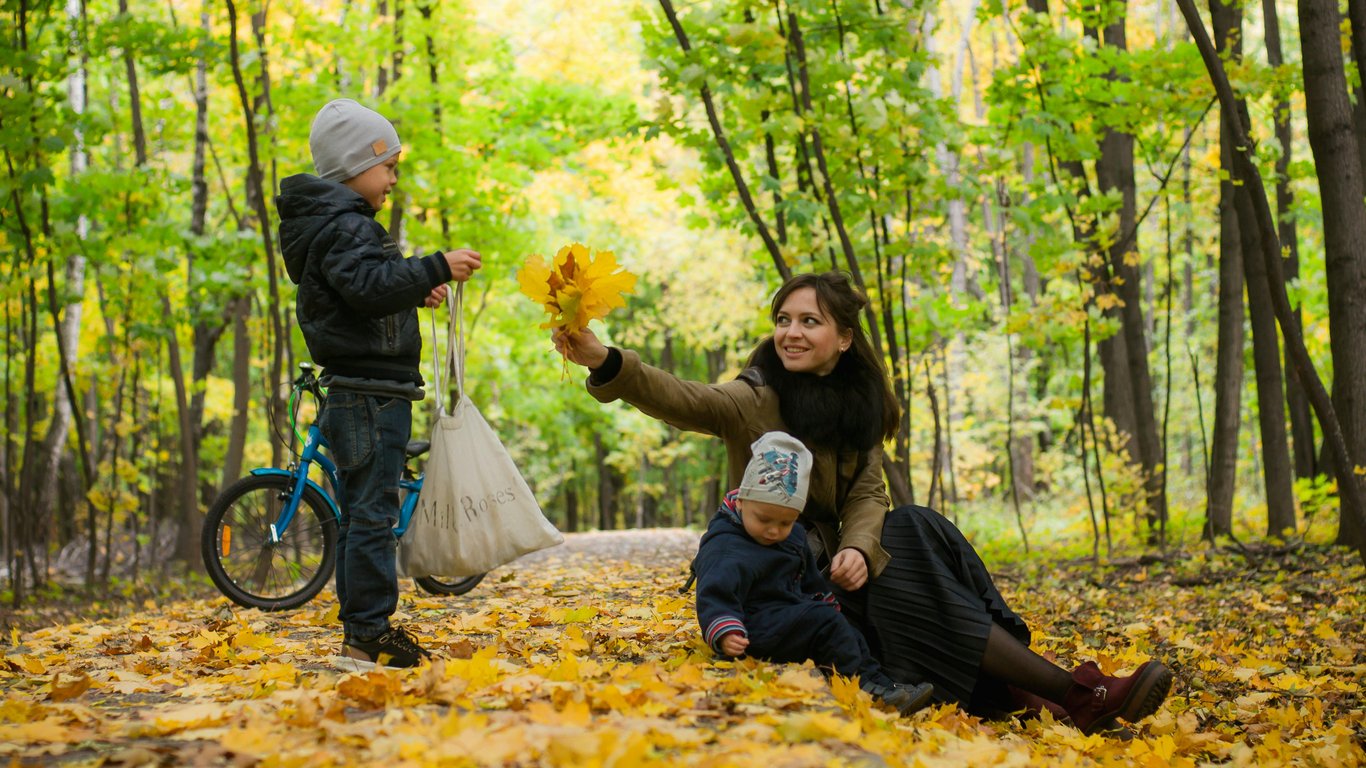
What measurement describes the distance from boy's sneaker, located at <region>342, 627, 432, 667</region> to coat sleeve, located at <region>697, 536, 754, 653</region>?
1.08 metres

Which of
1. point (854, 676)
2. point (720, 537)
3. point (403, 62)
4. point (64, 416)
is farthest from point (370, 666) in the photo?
point (64, 416)

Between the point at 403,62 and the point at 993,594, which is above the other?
the point at 403,62

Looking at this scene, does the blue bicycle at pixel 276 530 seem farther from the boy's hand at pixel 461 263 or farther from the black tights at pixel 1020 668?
the black tights at pixel 1020 668

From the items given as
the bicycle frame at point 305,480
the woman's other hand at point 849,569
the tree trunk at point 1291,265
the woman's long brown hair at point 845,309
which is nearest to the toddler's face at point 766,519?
the woman's other hand at point 849,569

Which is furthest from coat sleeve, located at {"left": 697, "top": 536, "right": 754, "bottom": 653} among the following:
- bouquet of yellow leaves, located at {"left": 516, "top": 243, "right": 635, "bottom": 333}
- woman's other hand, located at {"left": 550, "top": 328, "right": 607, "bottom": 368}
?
bouquet of yellow leaves, located at {"left": 516, "top": 243, "right": 635, "bottom": 333}

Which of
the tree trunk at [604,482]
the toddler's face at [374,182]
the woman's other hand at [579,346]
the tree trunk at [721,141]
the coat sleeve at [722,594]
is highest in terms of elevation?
the tree trunk at [721,141]

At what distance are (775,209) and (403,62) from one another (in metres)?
6.33

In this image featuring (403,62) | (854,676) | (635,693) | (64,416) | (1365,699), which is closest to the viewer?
(635,693)

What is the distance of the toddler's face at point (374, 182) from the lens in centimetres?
384

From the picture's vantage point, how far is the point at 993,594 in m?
3.74

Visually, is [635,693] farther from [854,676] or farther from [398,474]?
[398,474]

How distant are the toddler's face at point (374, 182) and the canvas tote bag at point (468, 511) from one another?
0.44 m

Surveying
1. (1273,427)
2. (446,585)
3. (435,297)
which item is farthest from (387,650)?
(1273,427)

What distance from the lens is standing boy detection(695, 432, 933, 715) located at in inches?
129
